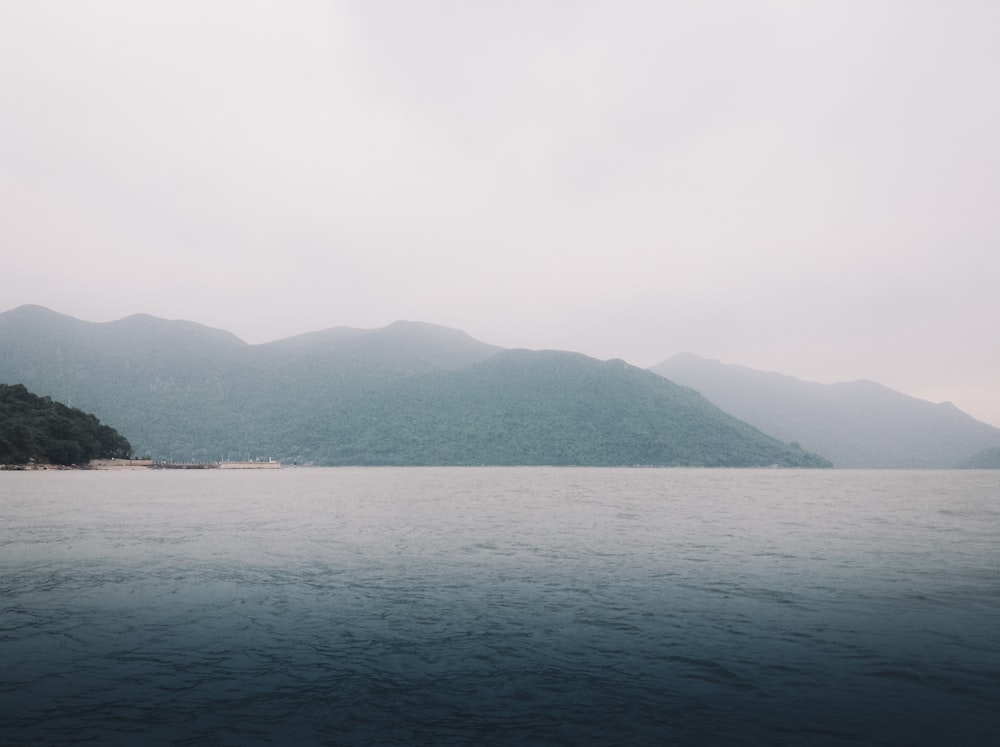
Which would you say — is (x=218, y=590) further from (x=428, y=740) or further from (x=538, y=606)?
(x=428, y=740)

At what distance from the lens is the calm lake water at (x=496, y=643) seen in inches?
484

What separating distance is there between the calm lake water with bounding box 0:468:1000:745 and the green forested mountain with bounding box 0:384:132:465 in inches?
6106

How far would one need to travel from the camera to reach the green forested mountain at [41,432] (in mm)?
160500

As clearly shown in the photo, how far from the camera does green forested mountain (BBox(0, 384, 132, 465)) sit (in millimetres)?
160500

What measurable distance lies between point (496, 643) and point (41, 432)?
197 meters

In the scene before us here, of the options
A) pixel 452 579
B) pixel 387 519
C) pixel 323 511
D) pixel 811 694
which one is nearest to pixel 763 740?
pixel 811 694

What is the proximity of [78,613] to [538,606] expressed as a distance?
51.6 feet

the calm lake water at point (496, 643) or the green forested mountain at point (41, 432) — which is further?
the green forested mountain at point (41, 432)

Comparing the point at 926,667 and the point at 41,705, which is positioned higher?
the point at 926,667

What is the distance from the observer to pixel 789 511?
229 ft

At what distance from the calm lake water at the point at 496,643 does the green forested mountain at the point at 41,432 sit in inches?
6106

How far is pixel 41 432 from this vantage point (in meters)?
169

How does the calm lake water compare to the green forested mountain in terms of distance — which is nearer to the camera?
the calm lake water

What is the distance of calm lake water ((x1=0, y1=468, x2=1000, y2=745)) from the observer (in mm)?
12305
